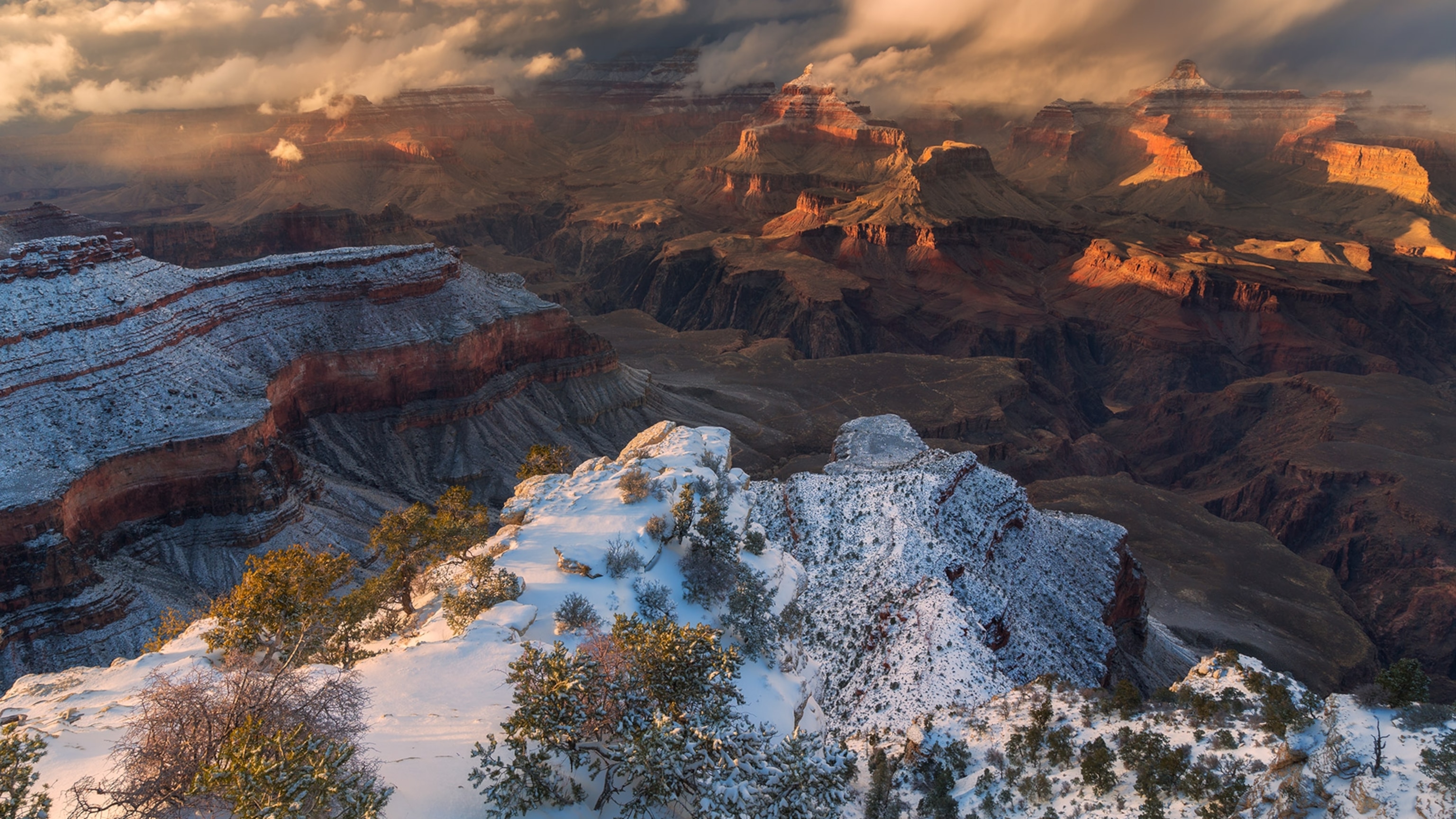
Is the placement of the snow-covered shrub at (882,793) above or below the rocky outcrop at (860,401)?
above

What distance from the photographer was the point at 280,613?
22516 mm

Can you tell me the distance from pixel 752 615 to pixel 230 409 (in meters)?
41.7

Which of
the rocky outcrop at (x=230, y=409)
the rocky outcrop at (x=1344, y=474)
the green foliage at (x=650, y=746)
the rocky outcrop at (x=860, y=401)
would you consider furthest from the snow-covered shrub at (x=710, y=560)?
the rocky outcrop at (x=1344, y=474)

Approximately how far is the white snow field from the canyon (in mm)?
16965

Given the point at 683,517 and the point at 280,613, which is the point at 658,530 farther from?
the point at 280,613

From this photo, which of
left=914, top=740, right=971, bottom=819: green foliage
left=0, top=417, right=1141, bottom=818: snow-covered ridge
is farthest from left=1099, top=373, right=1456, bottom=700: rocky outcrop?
left=914, top=740, right=971, bottom=819: green foliage

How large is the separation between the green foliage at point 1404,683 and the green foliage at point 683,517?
21.6 meters

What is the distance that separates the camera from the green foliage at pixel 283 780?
12305mm

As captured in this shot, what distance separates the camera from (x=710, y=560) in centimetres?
2977

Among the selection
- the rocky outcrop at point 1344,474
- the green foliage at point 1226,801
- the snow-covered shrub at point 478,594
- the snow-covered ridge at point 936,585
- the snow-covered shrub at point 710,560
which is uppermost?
the snow-covered shrub at point 478,594

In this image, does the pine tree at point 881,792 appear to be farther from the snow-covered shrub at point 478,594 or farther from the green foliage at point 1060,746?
the snow-covered shrub at point 478,594

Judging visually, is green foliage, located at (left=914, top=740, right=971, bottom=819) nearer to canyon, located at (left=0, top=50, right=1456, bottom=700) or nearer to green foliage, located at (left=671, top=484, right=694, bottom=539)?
green foliage, located at (left=671, top=484, right=694, bottom=539)

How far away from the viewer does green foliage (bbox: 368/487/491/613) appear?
29.8 m

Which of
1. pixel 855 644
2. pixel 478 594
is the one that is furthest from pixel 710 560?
pixel 855 644
